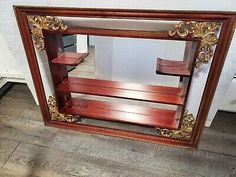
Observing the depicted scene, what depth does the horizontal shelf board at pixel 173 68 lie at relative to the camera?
1161 mm

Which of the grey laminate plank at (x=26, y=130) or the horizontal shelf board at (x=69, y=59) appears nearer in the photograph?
the horizontal shelf board at (x=69, y=59)

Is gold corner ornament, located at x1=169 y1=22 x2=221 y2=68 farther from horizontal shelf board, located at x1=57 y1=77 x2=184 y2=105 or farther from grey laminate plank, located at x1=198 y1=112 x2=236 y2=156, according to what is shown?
grey laminate plank, located at x1=198 y1=112 x2=236 y2=156

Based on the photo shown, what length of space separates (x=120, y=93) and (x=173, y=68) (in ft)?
1.22

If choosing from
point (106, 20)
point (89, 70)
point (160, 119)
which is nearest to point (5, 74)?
point (89, 70)

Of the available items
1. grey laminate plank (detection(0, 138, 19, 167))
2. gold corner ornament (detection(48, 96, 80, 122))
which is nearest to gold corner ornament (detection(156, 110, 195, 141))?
gold corner ornament (detection(48, 96, 80, 122))

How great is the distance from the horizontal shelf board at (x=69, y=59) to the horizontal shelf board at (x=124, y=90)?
7.8 inches

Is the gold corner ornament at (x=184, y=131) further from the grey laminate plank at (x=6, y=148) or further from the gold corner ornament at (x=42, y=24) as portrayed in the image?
the grey laminate plank at (x=6, y=148)

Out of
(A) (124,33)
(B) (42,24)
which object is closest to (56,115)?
(B) (42,24)

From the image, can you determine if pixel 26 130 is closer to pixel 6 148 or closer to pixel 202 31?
pixel 6 148

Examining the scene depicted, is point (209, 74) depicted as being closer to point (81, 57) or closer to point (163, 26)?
point (163, 26)

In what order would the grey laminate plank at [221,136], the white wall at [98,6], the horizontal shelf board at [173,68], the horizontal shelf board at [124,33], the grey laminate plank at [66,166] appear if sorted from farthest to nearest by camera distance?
1. the grey laminate plank at [221,136]
2. the grey laminate plank at [66,166]
3. the horizontal shelf board at [173,68]
4. the horizontal shelf board at [124,33]
5. the white wall at [98,6]

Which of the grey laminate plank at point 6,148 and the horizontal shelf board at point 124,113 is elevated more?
the horizontal shelf board at point 124,113

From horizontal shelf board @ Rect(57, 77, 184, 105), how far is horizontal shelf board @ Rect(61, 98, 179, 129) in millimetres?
176

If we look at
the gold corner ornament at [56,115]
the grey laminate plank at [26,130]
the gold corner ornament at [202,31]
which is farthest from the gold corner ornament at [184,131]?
the grey laminate plank at [26,130]
